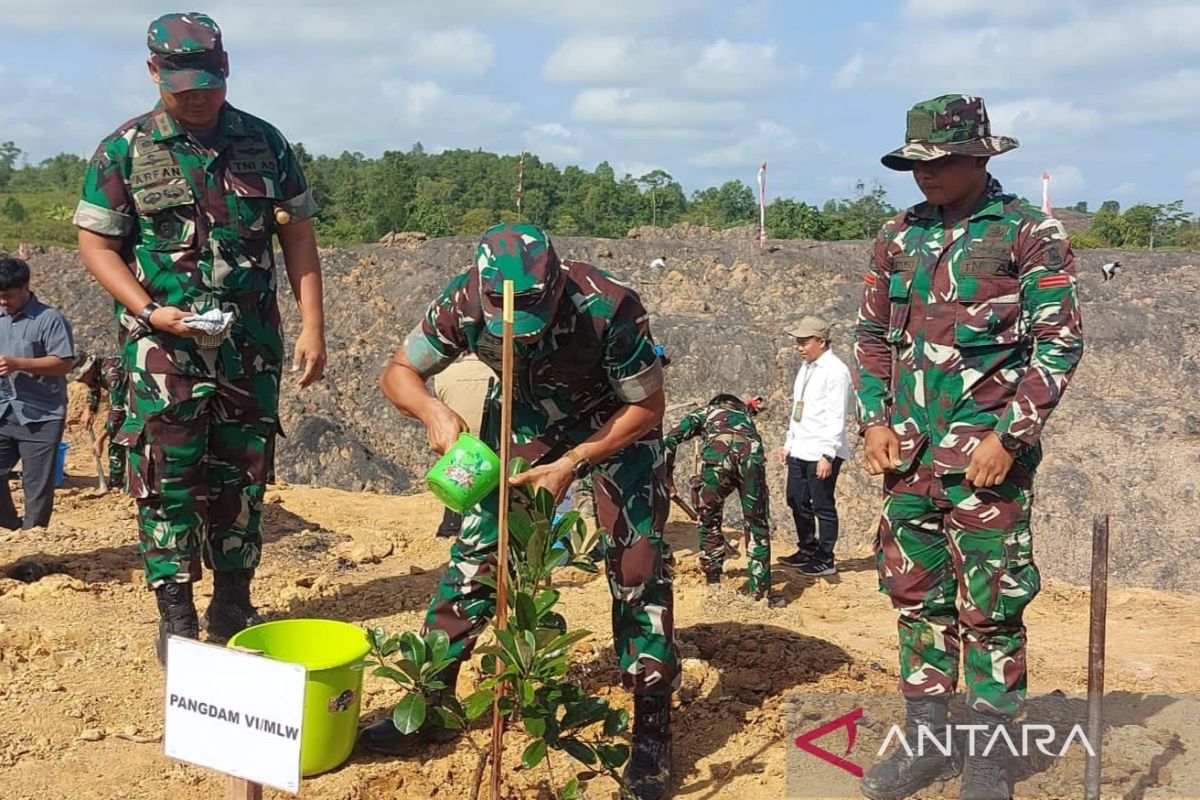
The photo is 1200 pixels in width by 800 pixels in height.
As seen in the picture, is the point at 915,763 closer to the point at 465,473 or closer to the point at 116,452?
the point at 465,473

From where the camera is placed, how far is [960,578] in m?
2.98

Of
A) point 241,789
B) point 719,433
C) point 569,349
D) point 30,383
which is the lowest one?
point 241,789

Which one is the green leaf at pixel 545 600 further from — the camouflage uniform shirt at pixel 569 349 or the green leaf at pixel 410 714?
the camouflage uniform shirt at pixel 569 349

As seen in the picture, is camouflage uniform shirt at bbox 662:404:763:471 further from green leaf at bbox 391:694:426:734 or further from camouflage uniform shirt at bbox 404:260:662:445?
green leaf at bbox 391:694:426:734

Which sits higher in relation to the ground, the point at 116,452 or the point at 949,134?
the point at 949,134

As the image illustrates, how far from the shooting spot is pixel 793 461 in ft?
21.9

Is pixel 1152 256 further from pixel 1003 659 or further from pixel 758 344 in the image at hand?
pixel 1003 659

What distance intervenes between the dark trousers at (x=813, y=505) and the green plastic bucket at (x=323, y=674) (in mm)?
3902

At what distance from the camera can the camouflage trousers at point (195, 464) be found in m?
3.68

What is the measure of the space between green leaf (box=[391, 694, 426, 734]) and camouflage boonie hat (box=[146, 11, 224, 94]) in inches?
82.9

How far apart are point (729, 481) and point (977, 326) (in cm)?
296

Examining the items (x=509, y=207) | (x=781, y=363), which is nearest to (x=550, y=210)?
(x=509, y=207)

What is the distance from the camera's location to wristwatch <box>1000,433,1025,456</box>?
2.79 metres

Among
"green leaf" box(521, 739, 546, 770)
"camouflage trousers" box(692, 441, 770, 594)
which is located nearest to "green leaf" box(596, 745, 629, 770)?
"green leaf" box(521, 739, 546, 770)
